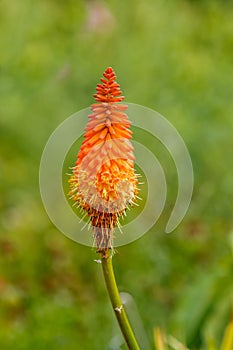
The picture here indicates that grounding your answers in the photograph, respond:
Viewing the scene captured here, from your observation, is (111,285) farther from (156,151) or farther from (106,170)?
(156,151)

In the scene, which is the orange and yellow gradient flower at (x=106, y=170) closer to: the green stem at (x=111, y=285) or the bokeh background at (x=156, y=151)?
the green stem at (x=111, y=285)

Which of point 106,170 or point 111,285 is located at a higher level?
point 106,170

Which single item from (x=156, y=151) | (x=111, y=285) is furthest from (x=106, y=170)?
(x=156, y=151)

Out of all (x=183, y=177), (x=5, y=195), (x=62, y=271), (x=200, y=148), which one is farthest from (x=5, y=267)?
(x=200, y=148)

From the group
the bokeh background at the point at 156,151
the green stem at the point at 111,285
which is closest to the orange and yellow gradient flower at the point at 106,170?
the green stem at the point at 111,285

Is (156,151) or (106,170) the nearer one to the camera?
(106,170)

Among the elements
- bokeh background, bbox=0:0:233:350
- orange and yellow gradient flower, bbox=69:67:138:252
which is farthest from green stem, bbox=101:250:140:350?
bokeh background, bbox=0:0:233:350

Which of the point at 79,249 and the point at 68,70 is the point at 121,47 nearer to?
the point at 68,70
